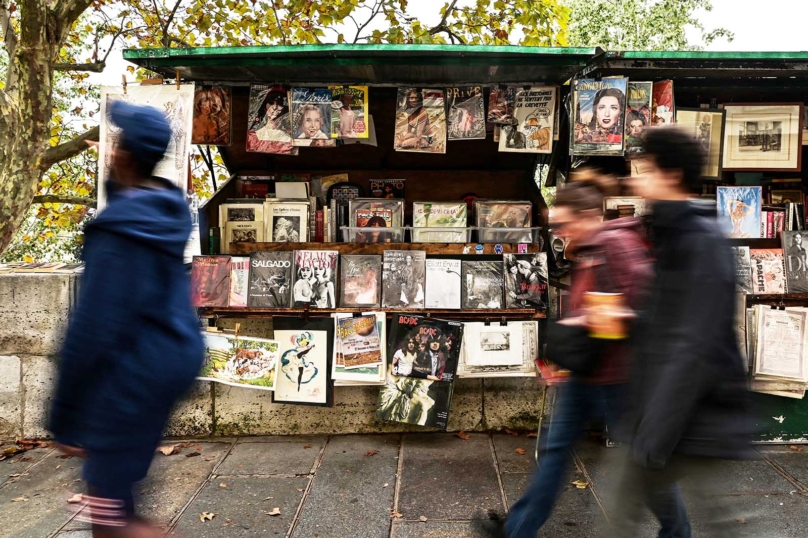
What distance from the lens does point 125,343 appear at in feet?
5.77

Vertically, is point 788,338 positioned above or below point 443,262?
Answer: below

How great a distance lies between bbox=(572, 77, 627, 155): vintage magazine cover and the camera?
148 inches

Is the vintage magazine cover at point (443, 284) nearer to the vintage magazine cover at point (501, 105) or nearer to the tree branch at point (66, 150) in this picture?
the vintage magazine cover at point (501, 105)

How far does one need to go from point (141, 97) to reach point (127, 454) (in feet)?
9.21

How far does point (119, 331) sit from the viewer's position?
1726mm

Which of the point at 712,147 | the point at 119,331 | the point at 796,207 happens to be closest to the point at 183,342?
the point at 119,331

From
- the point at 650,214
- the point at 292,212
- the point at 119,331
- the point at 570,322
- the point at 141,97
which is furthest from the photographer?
the point at 292,212

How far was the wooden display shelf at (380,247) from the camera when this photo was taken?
415 centimetres

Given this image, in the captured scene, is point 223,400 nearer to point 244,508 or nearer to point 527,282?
point 244,508

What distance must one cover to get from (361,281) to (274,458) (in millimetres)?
1414

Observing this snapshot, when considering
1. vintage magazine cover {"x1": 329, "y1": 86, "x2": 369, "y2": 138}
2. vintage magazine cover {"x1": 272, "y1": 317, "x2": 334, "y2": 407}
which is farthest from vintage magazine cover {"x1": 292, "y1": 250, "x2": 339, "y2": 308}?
vintage magazine cover {"x1": 329, "y1": 86, "x2": 369, "y2": 138}

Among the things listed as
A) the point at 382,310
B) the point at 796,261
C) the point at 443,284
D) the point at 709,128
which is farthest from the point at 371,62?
the point at 796,261

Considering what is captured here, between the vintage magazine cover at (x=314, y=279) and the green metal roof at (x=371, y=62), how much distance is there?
50.0 inches

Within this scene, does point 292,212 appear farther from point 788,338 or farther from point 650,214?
point 788,338
